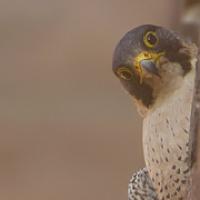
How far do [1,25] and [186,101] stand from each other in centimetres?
96

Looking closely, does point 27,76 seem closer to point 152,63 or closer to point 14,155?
point 14,155

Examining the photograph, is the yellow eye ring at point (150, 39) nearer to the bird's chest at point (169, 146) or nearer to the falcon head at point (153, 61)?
the falcon head at point (153, 61)

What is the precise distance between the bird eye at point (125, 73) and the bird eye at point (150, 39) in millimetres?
69

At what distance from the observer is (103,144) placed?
2836 mm

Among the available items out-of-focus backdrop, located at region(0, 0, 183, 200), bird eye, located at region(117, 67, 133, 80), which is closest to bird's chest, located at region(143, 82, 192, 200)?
bird eye, located at region(117, 67, 133, 80)

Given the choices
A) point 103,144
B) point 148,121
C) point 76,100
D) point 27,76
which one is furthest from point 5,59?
point 148,121

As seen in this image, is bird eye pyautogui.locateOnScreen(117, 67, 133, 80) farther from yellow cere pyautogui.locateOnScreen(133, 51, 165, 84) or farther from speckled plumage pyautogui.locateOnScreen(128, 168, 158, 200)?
speckled plumage pyautogui.locateOnScreen(128, 168, 158, 200)

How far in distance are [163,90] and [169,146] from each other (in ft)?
0.42

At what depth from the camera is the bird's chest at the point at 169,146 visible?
170 centimetres

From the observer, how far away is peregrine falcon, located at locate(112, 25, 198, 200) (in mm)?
1720

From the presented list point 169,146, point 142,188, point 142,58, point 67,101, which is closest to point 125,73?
point 142,58

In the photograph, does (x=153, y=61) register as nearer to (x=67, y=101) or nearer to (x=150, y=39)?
(x=150, y=39)

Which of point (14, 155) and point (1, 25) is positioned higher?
point (1, 25)

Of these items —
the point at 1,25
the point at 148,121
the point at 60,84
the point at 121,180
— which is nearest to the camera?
the point at 148,121
